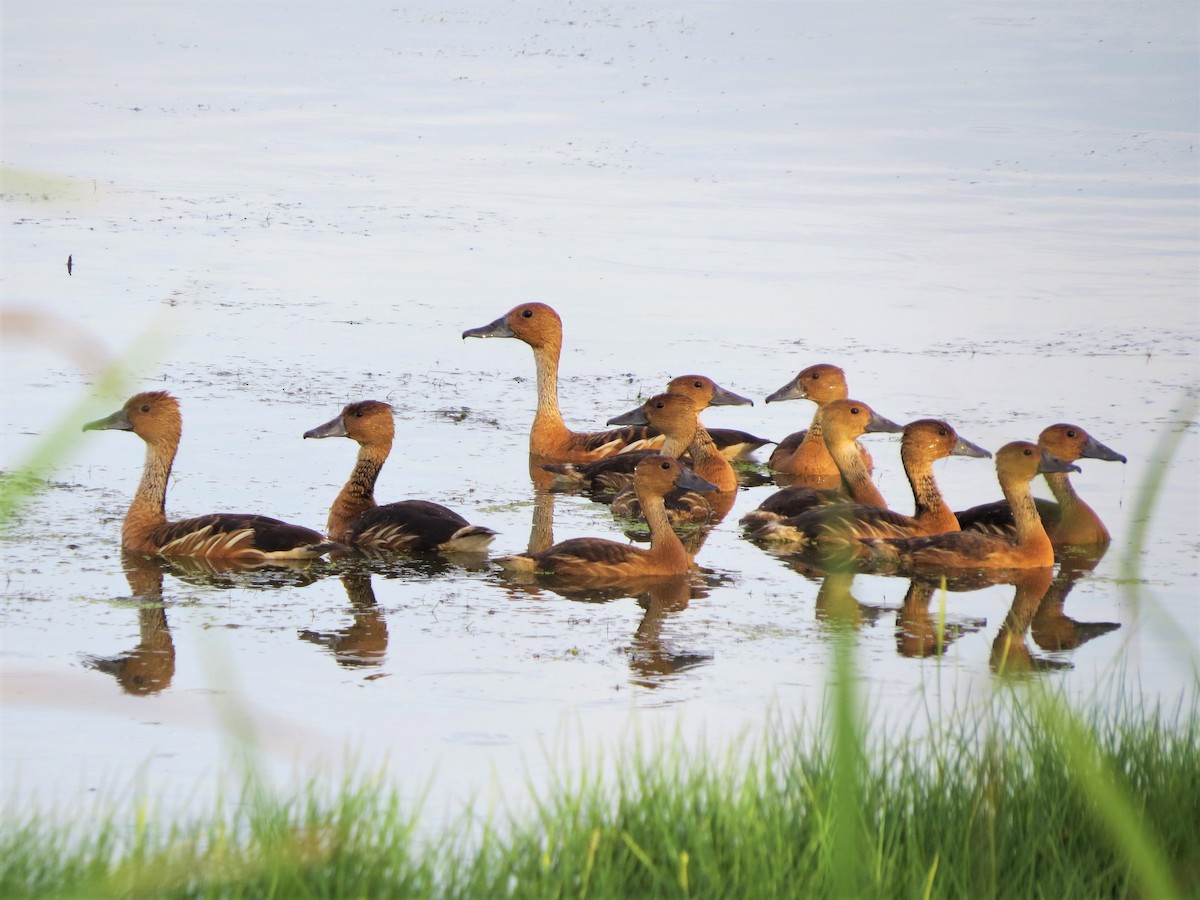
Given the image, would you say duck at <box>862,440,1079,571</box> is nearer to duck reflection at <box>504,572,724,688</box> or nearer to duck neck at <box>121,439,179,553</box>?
duck reflection at <box>504,572,724,688</box>

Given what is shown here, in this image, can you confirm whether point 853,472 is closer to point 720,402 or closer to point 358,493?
point 720,402

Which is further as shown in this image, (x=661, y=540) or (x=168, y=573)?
(x=661, y=540)

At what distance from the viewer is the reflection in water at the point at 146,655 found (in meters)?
6.78

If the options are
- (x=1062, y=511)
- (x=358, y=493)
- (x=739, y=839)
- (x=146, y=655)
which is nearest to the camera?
(x=739, y=839)

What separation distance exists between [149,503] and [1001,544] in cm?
412

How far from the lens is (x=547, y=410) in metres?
12.1

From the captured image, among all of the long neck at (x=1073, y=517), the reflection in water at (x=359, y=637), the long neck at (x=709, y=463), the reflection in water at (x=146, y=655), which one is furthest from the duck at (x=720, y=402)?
the reflection in water at (x=146, y=655)

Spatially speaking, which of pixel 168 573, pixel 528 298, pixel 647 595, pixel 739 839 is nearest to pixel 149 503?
pixel 168 573

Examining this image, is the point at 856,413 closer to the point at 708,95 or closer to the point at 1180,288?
the point at 1180,288

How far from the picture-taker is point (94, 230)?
60.1 ft

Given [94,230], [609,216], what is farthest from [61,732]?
[609,216]

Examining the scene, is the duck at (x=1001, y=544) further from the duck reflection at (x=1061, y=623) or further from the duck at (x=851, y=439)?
the duck at (x=851, y=439)

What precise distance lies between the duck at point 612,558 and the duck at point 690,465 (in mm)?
1193

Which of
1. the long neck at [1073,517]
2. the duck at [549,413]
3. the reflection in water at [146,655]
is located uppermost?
the duck at [549,413]
